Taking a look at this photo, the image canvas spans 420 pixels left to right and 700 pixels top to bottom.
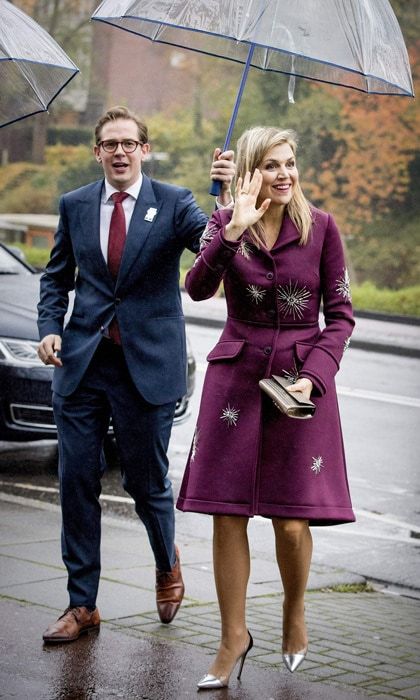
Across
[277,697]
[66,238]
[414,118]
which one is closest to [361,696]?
[277,697]

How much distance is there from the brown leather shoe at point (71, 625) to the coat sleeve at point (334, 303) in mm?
1411

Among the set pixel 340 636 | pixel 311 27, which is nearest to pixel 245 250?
pixel 311 27

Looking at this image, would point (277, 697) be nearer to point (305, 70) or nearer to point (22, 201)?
point (305, 70)

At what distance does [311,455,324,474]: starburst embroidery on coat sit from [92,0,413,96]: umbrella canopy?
142 centimetres

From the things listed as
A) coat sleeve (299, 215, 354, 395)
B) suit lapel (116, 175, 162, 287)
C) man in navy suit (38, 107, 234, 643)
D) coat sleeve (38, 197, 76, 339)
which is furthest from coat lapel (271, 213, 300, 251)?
coat sleeve (38, 197, 76, 339)

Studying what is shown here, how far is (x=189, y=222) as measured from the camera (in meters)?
5.17

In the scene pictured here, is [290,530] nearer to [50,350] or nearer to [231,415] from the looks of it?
[231,415]

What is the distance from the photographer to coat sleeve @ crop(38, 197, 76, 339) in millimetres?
5234

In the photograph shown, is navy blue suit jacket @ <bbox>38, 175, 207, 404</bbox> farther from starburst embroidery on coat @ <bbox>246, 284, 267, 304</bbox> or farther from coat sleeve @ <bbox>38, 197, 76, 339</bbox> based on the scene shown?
starburst embroidery on coat @ <bbox>246, 284, 267, 304</bbox>

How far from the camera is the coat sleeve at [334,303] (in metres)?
4.50

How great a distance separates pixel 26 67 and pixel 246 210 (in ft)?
5.57

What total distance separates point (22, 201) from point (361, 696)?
28.3 meters

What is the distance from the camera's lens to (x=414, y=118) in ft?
87.2

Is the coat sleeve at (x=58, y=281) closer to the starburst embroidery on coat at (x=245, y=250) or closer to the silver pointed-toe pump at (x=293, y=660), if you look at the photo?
the starburst embroidery on coat at (x=245, y=250)
